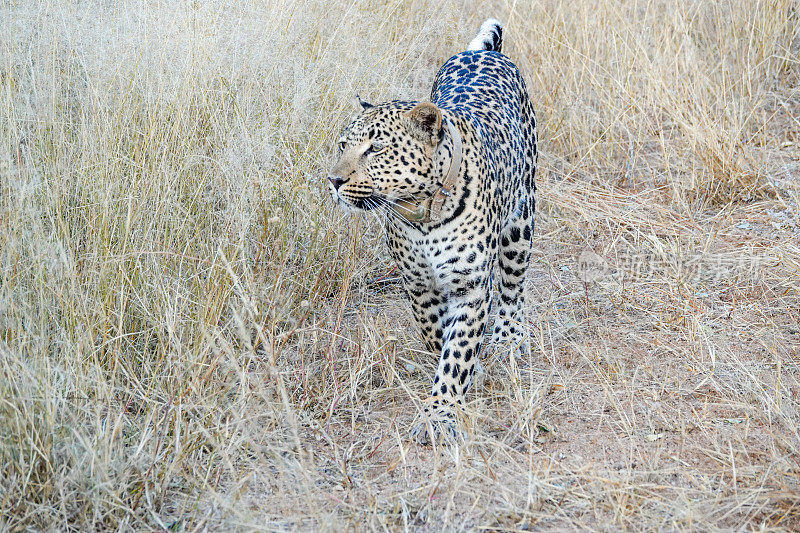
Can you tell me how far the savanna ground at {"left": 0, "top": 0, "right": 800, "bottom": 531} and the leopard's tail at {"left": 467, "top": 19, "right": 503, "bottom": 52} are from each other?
70 cm

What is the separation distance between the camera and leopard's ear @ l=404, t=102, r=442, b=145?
11.3ft

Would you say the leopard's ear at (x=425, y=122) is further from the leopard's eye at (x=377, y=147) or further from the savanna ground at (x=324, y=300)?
the savanna ground at (x=324, y=300)

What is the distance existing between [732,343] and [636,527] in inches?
68.7

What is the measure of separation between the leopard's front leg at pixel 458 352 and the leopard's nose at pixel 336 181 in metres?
0.67

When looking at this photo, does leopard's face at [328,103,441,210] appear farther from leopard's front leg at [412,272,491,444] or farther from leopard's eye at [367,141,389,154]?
leopard's front leg at [412,272,491,444]

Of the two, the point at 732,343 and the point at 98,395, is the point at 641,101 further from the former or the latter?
the point at 98,395

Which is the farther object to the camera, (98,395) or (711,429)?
(711,429)

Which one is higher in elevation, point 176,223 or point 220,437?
point 176,223

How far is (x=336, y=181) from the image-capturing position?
3508 millimetres

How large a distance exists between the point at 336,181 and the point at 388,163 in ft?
0.75

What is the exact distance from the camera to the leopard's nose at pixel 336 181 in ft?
11.4

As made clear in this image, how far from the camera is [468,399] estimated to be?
398 cm

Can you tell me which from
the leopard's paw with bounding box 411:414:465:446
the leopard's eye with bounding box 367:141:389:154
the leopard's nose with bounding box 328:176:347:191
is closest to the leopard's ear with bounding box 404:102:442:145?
the leopard's eye with bounding box 367:141:389:154

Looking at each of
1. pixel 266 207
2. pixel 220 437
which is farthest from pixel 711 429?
pixel 266 207
